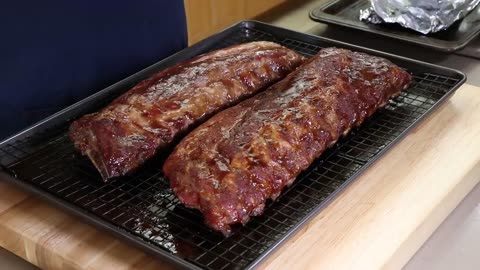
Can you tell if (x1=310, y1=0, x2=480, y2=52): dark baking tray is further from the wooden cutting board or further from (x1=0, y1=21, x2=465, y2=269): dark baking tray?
the wooden cutting board

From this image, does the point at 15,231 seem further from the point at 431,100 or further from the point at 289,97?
the point at 431,100

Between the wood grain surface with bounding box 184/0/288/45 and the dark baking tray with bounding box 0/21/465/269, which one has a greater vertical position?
the dark baking tray with bounding box 0/21/465/269

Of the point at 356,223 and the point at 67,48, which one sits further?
the point at 67,48

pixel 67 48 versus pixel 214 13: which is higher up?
pixel 67 48

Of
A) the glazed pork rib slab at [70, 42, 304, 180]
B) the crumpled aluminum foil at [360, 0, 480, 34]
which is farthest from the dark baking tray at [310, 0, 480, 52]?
the glazed pork rib slab at [70, 42, 304, 180]

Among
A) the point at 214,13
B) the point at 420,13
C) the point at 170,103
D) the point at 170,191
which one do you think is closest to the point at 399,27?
the point at 420,13

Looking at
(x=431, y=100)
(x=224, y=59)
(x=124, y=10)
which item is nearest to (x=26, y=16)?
(x=124, y=10)

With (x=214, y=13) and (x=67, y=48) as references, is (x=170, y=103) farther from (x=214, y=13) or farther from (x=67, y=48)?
(x=214, y=13)
